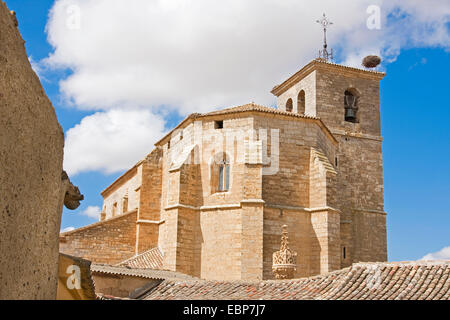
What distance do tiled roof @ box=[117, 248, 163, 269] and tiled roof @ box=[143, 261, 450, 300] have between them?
749 centimetres

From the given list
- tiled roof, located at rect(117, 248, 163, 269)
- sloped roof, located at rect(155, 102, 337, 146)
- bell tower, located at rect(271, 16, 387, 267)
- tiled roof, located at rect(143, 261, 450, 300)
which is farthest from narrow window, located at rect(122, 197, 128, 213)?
tiled roof, located at rect(143, 261, 450, 300)

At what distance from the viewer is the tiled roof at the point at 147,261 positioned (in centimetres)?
2133

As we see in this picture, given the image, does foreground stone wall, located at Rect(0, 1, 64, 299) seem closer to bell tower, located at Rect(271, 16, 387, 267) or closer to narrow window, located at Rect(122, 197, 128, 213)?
bell tower, located at Rect(271, 16, 387, 267)

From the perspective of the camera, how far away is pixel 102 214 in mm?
37125

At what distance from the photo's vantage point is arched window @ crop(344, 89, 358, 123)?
2877 cm

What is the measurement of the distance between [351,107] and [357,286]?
1835 cm

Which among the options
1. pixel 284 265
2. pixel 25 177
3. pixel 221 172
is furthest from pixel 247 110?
pixel 25 177

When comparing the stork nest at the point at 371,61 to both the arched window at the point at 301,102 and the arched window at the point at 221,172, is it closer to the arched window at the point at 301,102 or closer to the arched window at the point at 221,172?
the arched window at the point at 301,102

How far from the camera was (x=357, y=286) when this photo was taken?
11719mm

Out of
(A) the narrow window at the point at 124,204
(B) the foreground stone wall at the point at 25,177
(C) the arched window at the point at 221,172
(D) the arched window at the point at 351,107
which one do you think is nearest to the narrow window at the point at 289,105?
(D) the arched window at the point at 351,107

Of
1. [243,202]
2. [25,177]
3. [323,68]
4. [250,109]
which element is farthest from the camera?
[323,68]

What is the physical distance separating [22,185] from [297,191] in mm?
17312

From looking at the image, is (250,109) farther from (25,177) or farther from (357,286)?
(25,177)
